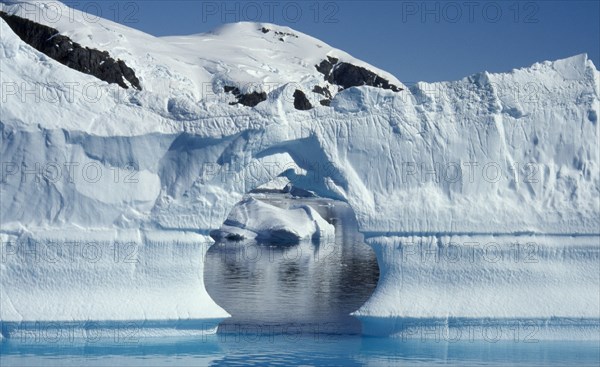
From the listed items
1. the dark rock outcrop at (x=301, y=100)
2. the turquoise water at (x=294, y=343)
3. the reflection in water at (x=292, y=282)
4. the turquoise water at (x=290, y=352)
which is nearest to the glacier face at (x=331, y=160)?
the turquoise water at (x=294, y=343)

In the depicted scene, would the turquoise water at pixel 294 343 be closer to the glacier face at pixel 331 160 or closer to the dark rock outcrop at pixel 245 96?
the glacier face at pixel 331 160

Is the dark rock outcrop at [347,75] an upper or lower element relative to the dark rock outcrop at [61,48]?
upper

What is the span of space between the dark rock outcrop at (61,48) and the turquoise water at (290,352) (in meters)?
39.2

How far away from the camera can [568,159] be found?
11.6 meters

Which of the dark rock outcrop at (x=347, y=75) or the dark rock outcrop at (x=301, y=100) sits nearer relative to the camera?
the dark rock outcrop at (x=301, y=100)

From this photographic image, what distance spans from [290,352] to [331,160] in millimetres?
2546

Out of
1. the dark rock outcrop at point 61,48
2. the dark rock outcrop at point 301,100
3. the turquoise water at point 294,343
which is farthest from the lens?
the dark rock outcrop at point 301,100

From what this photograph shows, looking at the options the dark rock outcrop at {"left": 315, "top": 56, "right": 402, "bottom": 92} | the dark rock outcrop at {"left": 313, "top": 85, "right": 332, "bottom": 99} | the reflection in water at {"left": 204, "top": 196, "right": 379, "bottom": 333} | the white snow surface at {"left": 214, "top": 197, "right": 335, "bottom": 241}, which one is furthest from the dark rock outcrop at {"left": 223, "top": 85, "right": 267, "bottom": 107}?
the reflection in water at {"left": 204, "top": 196, "right": 379, "bottom": 333}

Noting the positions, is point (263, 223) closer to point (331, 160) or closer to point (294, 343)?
point (331, 160)

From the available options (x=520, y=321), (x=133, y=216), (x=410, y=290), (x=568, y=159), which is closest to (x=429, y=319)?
(x=410, y=290)

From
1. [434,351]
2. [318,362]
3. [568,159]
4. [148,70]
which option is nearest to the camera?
[318,362]

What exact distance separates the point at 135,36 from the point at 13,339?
52689 millimetres

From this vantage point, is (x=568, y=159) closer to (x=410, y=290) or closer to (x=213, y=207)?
(x=410, y=290)

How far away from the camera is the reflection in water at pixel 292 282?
520 inches
